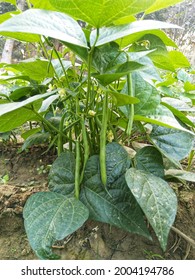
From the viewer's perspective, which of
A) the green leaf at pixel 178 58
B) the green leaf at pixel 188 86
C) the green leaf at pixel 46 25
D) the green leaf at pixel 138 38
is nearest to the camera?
the green leaf at pixel 46 25

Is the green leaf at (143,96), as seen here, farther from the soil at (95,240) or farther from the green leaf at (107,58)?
the soil at (95,240)

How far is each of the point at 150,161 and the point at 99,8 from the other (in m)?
0.30

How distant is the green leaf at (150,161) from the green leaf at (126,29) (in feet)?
0.76

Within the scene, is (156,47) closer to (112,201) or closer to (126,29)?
(126,29)

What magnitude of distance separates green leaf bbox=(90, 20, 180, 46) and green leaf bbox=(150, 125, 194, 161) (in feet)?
0.75

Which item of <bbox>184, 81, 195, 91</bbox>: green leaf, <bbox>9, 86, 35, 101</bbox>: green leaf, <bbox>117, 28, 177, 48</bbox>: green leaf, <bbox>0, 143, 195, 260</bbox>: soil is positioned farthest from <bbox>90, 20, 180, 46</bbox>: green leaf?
<bbox>184, 81, 195, 91</bbox>: green leaf

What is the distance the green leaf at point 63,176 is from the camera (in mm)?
548

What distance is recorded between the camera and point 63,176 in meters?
0.56

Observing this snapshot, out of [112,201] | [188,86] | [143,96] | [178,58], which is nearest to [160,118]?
[143,96]

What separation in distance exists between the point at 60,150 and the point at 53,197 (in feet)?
0.52

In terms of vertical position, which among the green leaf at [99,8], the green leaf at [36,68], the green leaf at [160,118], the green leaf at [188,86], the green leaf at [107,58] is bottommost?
the green leaf at [188,86]

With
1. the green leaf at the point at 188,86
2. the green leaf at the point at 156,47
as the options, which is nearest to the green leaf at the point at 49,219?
the green leaf at the point at 156,47
